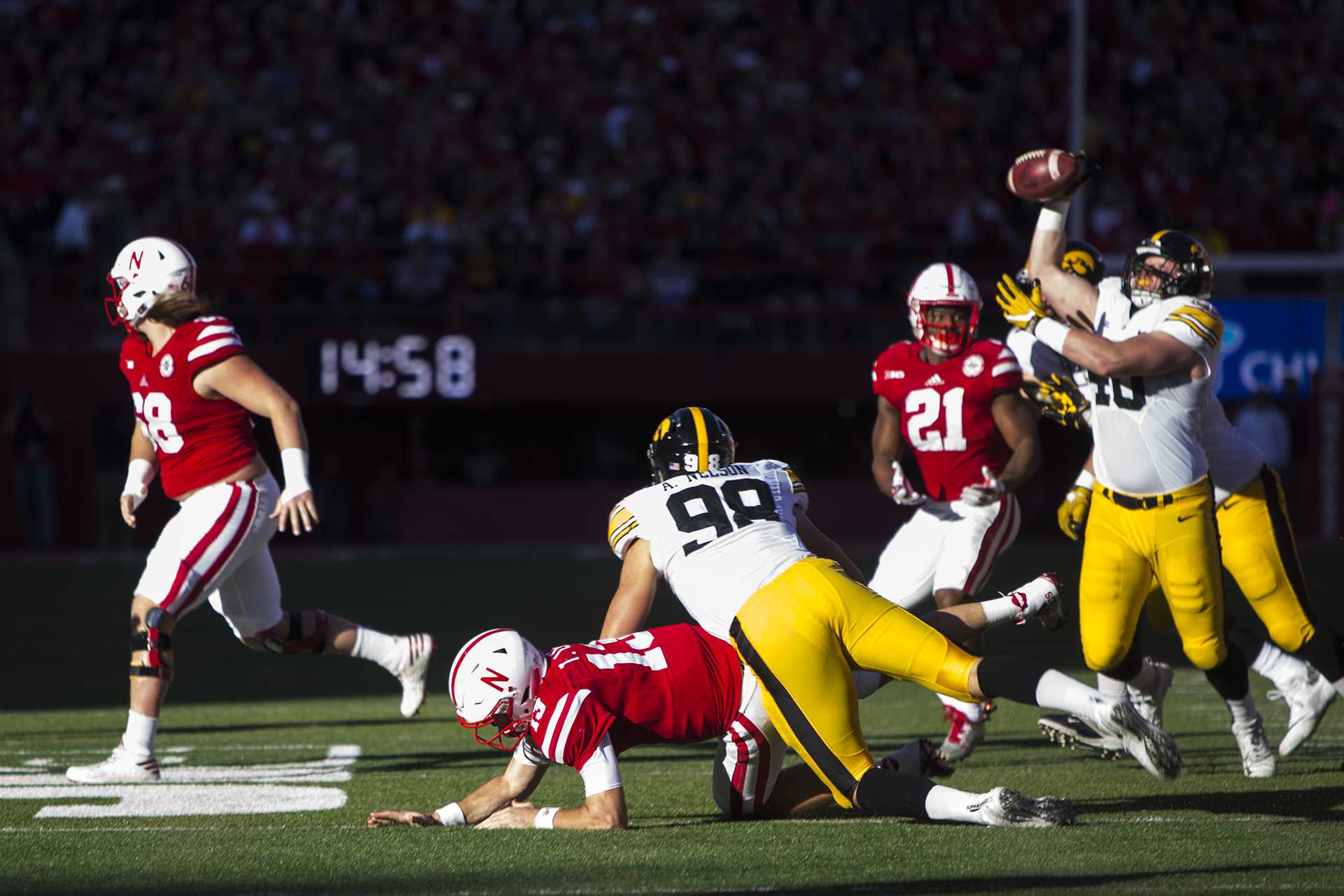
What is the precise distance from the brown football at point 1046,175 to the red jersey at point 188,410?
2.76 meters

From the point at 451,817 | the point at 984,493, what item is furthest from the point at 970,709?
the point at 451,817

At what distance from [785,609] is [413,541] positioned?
1297 centimetres

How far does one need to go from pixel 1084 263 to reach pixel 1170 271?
828 millimetres

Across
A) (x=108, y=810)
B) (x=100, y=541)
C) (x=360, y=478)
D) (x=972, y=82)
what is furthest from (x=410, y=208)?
(x=108, y=810)

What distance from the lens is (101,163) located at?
1770cm

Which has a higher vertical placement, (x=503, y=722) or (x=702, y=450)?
(x=702, y=450)

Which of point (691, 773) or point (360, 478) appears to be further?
point (360, 478)

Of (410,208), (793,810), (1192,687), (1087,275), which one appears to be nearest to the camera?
(793,810)

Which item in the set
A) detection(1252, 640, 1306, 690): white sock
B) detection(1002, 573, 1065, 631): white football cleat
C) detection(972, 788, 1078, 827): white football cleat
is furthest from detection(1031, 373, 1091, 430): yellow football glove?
detection(972, 788, 1078, 827): white football cleat

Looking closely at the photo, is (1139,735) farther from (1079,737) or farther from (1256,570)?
(1256,570)

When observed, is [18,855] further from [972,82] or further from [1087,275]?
[972,82]

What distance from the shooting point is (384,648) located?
246 inches

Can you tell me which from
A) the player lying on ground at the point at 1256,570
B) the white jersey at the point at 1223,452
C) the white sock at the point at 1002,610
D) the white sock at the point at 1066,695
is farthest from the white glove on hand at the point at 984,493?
the white sock at the point at 1066,695

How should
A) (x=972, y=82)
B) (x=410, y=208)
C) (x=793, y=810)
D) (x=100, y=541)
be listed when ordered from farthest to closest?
(x=972, y=82) → (x=410, y=208) → (x=100, y=541) → (x=793, y=810)
